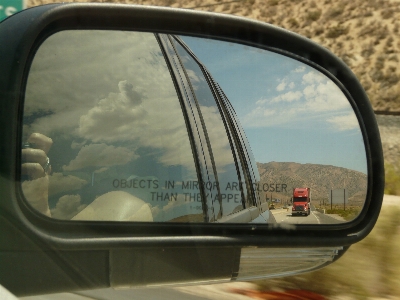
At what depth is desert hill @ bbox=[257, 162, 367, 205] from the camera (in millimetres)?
2672

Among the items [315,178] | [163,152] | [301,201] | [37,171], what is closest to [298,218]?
[301,201]

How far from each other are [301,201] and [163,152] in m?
0.71

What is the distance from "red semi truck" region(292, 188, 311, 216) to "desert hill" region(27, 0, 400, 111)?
87.7 feet

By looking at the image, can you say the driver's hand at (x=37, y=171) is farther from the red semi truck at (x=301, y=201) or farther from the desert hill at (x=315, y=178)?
the red semi truck at (x=301, y=201)

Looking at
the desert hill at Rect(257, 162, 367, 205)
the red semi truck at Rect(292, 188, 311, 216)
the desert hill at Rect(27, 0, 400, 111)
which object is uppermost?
the desert hill at Rect(27, 0, 400, 111)

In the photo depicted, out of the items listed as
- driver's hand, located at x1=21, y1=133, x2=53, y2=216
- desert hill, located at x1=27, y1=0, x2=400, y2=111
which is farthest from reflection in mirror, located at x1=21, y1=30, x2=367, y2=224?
desert hill, located at x1=27, y1=0, x2=400, y2=111

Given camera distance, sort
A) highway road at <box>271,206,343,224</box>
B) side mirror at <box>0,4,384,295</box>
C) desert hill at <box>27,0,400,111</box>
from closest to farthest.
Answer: side mirror at <box>0,4,384,295</box>, highway road at <box>271,206,343,224</box>, desert hill at <box>27,0,400,111</box>

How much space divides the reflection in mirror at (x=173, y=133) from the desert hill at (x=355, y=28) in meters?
26.4

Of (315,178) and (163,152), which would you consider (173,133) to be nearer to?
(163,152)

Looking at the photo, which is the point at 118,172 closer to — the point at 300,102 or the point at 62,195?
the point at 62,195

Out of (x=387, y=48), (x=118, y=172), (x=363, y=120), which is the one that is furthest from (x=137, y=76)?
(x=387, y=48)

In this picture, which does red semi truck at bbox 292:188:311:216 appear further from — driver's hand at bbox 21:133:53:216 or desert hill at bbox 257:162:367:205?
driver's hand at bbox 21:133:53:216

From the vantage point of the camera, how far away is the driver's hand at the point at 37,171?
2049 mm

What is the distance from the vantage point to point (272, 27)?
290 centimetres
